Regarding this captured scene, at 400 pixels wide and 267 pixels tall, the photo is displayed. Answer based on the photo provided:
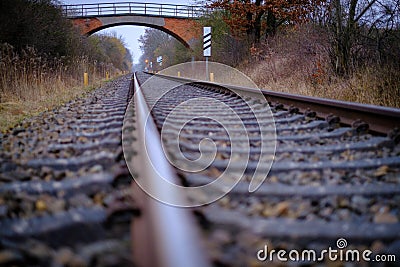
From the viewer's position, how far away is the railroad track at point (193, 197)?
109cm

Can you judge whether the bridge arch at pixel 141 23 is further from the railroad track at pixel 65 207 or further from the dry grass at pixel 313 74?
the railroad track at pixel 65 207

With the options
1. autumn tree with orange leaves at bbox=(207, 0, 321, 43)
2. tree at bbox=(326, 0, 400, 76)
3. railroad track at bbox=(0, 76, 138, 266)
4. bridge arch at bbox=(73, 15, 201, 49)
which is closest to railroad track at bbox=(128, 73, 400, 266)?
railroad track at bbox=(0, 76, 138, 266)

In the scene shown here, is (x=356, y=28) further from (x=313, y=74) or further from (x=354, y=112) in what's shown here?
(x=354, y=112)

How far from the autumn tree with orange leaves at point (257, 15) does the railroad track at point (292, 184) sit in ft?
41.5

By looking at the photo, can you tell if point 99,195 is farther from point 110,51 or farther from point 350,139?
point 110,51

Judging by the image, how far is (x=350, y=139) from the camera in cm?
271

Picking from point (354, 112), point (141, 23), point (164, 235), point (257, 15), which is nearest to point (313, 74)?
point (354, 112)

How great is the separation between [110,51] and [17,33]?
36998 mm

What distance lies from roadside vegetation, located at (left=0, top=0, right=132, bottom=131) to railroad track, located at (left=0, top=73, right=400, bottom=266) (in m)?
2.59

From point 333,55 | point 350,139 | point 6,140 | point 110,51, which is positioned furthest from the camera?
point 110,51

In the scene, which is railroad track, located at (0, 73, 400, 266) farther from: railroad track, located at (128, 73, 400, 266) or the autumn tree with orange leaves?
the autumn tree with orange leaves

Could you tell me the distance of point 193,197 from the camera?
1.46 metres

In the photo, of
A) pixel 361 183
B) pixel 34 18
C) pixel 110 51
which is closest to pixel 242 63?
pixel 34 18

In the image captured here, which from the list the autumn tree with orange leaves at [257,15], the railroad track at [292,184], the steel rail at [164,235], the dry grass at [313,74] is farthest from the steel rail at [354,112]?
the autumn tree with orange leaves at [257,15]
